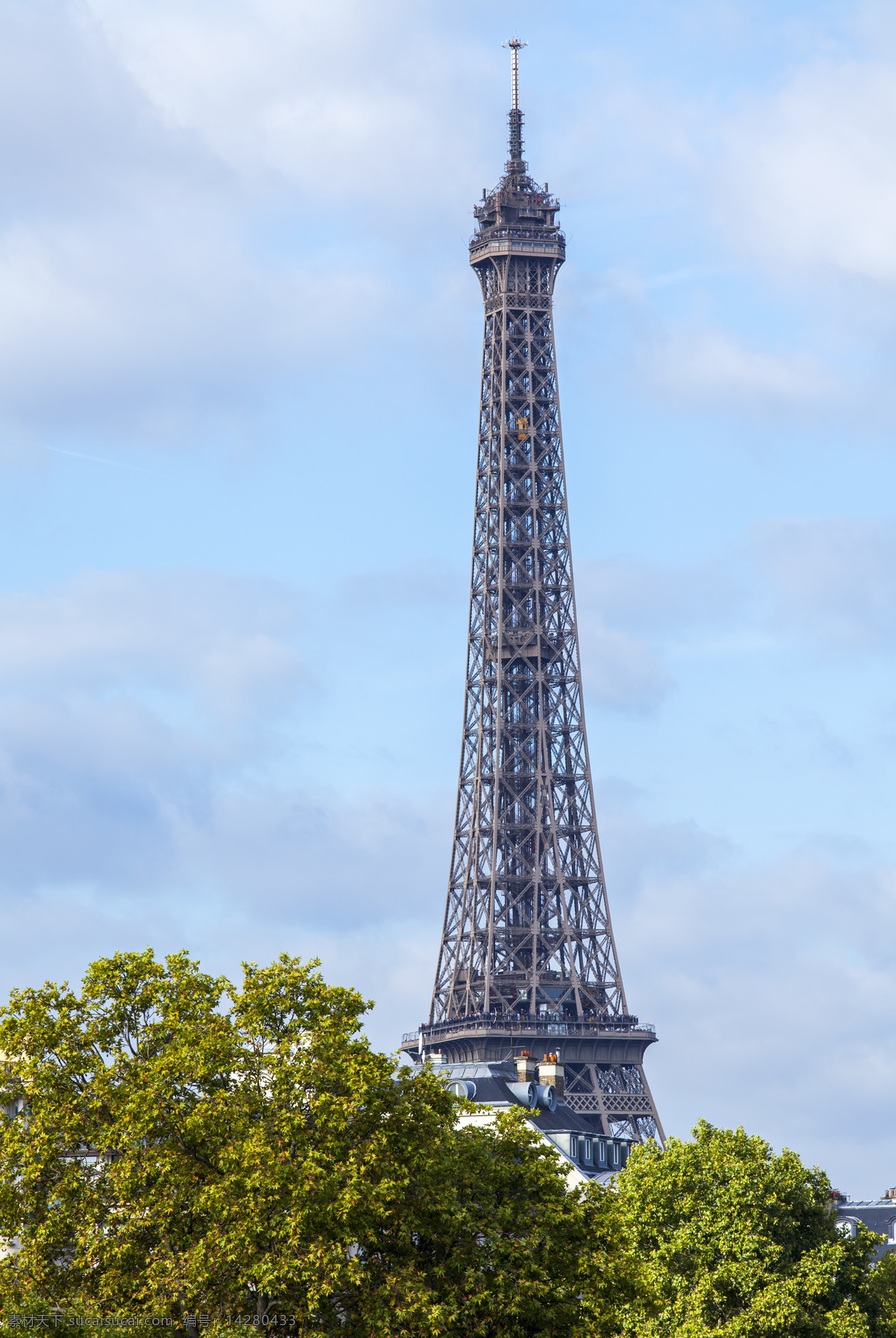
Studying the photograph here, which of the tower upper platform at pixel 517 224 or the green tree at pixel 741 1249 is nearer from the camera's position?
the green tree at pixel 741 1249

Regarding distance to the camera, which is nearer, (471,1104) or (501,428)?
(471,1104)

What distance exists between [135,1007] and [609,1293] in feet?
45.9

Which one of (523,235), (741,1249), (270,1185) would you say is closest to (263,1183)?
(270,1185)

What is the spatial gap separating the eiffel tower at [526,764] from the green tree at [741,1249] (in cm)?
7672

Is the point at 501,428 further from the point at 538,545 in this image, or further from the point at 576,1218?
the point at 576,1218

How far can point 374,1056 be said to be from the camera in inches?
2280

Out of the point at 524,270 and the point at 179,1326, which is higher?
the point at 524,270

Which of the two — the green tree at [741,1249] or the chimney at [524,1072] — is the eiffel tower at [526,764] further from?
the green tree at [741,1249]

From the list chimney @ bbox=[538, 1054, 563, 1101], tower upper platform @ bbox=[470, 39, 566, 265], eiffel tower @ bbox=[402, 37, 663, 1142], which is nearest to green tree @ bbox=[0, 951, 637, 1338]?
chimney @ bbox=[538, 1054, 563, 1101]

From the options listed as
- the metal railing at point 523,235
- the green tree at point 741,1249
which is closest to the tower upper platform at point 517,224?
the metal railing at point 523,235

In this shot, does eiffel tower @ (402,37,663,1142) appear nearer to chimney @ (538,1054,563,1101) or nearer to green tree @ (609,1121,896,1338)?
chimney @ (538,1054,563,1101)

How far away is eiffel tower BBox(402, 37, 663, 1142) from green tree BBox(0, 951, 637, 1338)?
93.0m

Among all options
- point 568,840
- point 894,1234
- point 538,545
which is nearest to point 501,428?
point 538,545

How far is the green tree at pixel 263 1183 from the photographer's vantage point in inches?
2164
